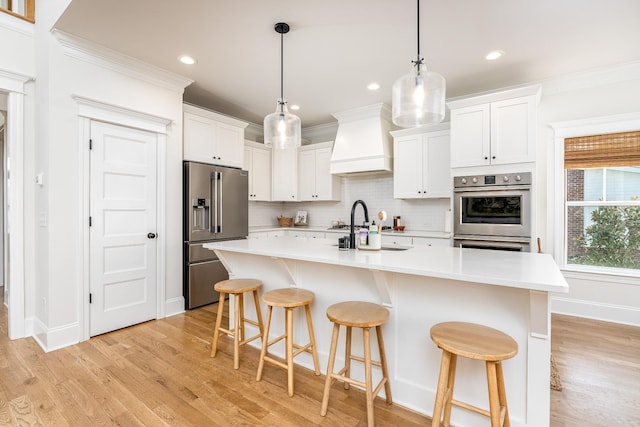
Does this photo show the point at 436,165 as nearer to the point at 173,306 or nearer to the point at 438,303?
the point at 438,303

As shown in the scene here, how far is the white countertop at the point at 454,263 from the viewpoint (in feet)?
4.42

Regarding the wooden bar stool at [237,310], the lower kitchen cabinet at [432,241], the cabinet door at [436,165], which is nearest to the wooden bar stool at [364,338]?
the wooden bar stool at [237,310]

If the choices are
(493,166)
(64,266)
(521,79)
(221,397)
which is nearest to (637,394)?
(493,166)

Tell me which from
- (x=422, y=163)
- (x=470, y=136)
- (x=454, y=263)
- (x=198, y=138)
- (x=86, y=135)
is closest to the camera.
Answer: (x=454, y=263)

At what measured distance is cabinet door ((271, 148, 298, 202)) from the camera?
5.45 metres

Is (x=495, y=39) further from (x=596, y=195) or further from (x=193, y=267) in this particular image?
(x=193, y=267)

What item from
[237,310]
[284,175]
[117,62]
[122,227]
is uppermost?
[117,62]

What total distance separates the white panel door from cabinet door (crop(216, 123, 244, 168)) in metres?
0.89

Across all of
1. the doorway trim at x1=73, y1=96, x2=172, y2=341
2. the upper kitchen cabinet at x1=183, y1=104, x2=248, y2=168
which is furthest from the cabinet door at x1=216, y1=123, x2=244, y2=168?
the doorway trim at x1=73, y1=96, x2=172, y2=341

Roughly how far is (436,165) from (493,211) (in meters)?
1.01

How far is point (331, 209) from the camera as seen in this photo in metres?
5.56

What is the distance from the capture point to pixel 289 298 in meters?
2.14

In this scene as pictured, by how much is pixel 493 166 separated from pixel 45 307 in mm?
4613

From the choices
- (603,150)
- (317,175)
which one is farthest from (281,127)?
(603,150)
